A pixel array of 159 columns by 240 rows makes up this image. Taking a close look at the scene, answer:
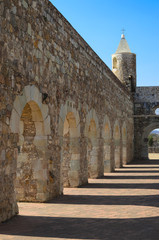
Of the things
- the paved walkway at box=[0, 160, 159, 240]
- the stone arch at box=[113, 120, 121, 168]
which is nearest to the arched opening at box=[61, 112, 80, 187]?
the paved walkway at box=[0, 160, 159, 240]

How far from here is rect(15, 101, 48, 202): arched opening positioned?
7137mm

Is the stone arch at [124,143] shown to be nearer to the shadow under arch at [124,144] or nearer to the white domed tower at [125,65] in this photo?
the shadow under arch at [124,144]

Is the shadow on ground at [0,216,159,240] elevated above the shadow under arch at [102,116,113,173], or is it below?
below

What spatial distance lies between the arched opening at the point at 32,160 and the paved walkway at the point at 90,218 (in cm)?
32

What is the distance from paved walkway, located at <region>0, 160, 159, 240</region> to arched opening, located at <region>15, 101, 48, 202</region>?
1.06 feet

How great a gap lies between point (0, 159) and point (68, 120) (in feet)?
14.7

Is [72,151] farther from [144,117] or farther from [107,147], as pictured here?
[144,117]

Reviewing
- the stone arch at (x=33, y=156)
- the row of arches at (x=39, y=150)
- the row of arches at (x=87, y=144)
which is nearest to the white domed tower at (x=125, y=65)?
the row of arches at (x=87, y=144)

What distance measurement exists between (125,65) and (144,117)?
4.22 m

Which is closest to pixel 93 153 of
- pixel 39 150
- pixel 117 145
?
pixel 39 150

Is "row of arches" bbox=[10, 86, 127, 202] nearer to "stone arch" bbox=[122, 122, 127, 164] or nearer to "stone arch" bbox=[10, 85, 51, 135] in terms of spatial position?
"stone arch" bbox=[10, 85, 51, 135]

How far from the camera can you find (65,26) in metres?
8.95

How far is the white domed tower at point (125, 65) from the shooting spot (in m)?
25.8

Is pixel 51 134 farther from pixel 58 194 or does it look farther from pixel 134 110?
pixel 134 110
